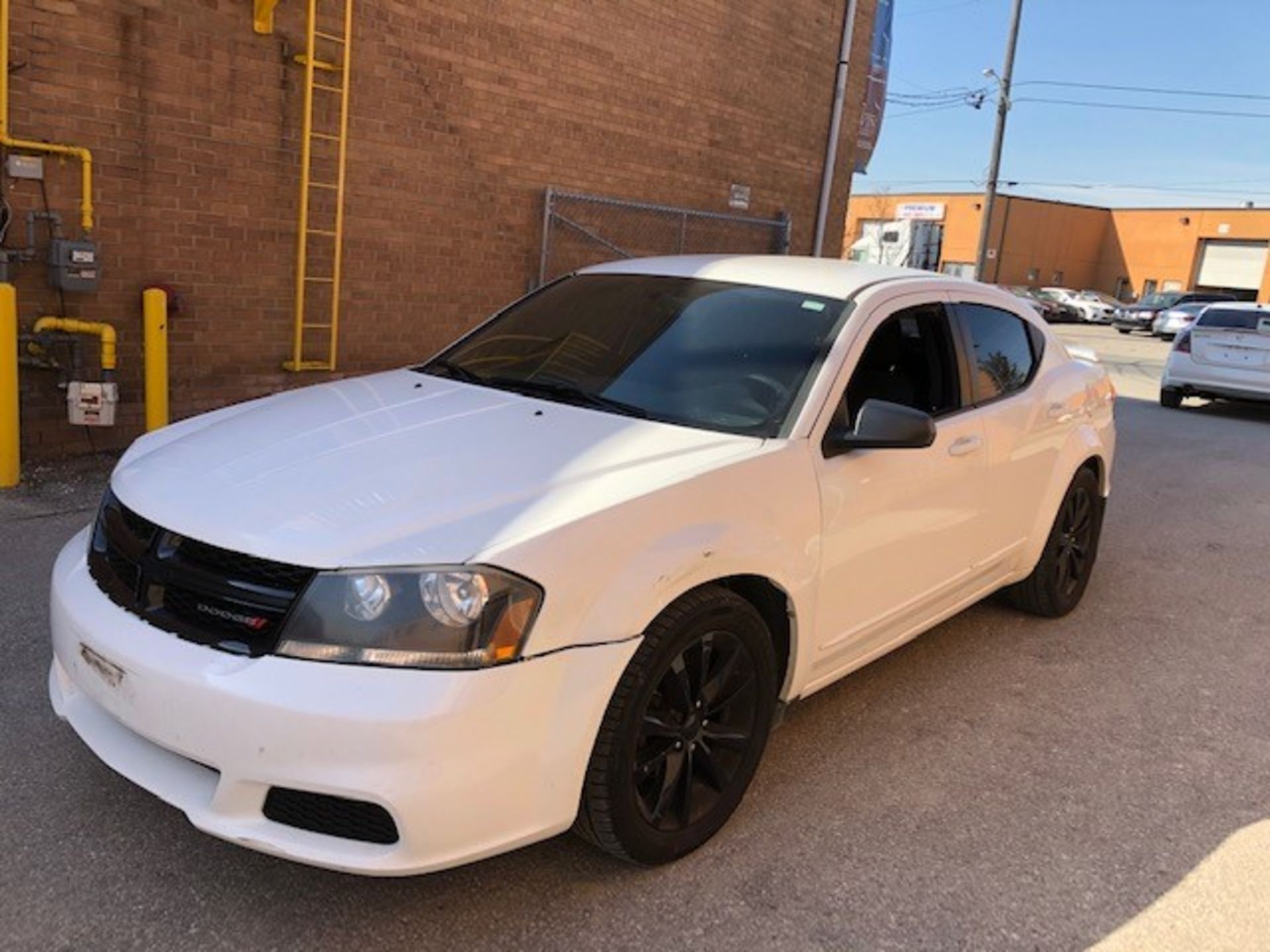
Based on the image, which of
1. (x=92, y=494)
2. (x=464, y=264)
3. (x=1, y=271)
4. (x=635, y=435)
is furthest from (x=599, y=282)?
(x=464, y=264)

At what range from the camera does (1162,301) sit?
41.2 meters

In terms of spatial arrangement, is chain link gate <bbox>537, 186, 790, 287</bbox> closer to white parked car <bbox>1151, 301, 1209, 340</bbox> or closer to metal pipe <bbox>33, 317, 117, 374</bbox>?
metal pipe <bbox>33, 317, 117, 374</bbox>

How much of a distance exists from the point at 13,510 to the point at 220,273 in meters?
2.47

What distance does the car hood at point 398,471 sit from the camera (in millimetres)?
2461

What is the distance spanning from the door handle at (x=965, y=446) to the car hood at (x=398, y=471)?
1068 millimetres

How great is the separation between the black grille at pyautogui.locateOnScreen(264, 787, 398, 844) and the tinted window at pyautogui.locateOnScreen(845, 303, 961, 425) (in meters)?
1.95

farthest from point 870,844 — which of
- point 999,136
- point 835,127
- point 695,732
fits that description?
point 999,136

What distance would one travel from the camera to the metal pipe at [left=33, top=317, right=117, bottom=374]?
641cm

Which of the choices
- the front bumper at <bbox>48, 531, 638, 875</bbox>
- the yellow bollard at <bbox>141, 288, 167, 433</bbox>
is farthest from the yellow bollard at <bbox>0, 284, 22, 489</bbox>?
the front bumper at <bbox>48, 531, 638, 875</bbox>

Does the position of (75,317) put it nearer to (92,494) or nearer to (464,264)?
(92,494)

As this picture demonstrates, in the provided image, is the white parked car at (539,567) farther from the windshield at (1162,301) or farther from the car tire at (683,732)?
the windshield at (1162,301)

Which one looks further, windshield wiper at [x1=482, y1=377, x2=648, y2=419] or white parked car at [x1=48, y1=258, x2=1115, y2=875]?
windshield wiper at [x1=482, y1=377, x2=648, y2=419]

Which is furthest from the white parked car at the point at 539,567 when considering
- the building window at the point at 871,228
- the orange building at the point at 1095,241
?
the orange building at the point at 1095,241

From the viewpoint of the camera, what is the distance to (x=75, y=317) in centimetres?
670
